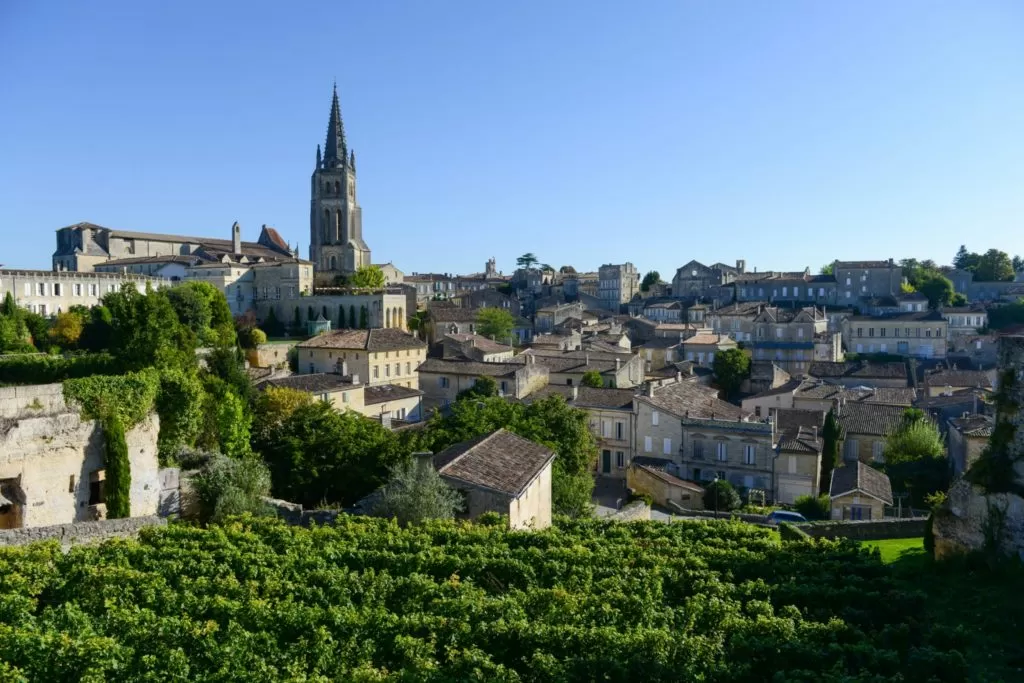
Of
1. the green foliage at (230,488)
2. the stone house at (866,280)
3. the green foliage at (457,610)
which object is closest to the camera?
the green foliage at (457,610)

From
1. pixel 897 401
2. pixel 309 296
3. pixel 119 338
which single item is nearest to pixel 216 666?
pixel 119 338

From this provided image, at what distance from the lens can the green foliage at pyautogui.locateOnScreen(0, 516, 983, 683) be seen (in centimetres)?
1047

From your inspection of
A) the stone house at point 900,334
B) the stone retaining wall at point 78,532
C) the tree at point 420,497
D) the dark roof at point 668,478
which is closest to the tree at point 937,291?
the stone house at point 900,334

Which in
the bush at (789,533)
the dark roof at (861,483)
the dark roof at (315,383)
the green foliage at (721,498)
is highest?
the dark roof at (315,383)

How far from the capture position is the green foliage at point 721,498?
3281 cm

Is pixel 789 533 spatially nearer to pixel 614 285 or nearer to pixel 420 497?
pixel 420 497

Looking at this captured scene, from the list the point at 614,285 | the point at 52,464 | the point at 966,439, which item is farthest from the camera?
the point at 614,285

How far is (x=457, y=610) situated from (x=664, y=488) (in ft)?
74.2

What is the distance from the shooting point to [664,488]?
33656mm

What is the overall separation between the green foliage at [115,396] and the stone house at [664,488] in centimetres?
2037

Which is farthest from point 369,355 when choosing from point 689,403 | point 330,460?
point 330,460

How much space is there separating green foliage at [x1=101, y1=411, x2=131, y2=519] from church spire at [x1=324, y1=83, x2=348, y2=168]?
226ft

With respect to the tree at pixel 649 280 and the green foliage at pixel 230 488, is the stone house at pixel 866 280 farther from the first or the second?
the green foliage at pixel 230 488

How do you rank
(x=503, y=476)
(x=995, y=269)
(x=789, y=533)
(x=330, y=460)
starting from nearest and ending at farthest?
1. (x=503, y=476)
2. (x=789, y=533)
3. (x=330, y=460)
4. (x=995, y=269)
